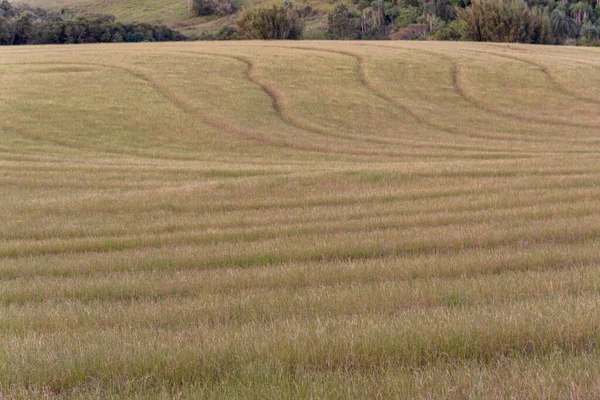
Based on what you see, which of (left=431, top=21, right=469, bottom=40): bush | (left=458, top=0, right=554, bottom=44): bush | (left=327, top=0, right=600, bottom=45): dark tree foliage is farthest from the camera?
(left=431, top=21, right=469, bottom=40): bush

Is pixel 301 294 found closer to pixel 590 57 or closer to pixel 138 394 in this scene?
pixel 138 394

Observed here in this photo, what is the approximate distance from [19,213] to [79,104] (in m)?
26.1

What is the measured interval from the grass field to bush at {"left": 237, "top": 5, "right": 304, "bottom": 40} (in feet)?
196

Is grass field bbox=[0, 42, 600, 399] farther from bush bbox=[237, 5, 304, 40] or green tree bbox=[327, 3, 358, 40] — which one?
green tree bbox=[327, 3, 358, 40]

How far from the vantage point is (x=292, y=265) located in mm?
9812

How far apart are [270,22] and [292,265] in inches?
3443

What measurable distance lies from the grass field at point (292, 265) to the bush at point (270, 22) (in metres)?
59.8

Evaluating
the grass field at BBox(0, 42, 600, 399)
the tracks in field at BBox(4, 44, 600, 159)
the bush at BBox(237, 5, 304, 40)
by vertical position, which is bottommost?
the tracks in field at BBox(4, 44, 600, 159)

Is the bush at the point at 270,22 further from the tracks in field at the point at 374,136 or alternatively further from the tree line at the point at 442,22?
the tracks in field at the point at 374,136

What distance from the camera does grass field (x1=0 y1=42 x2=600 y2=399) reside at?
510cm

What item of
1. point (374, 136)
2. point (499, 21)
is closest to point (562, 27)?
point (499, 21)

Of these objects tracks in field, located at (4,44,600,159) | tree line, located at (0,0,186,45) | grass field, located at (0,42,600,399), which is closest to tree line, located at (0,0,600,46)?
tree line, located at (0,0,186,45)

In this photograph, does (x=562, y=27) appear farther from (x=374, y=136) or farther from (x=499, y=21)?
(x=374, y=136)

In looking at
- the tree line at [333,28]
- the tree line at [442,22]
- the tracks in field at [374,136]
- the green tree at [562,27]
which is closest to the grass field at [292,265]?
the tracks in field at [374,136]
